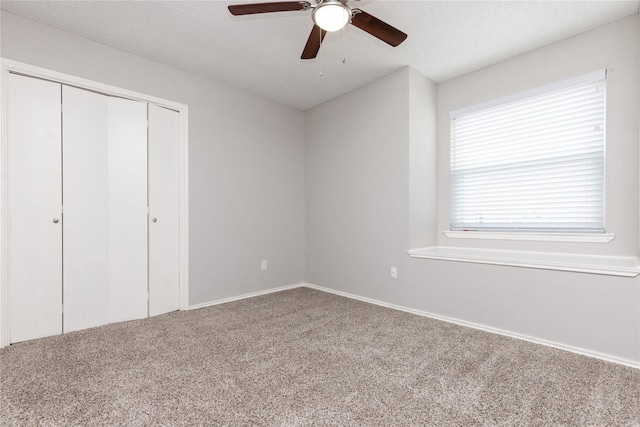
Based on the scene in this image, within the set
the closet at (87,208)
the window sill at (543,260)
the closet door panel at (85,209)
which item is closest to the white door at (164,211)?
the closet at (87,208)

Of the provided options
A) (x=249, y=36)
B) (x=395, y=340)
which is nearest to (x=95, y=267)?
(x=249, y=36)

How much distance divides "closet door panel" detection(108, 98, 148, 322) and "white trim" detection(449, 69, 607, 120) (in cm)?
329

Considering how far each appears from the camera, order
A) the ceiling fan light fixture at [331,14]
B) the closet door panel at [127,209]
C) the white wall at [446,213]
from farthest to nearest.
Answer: the closet door panel at [127,209] → the white wall at [446,213] → the ceiling fan light fixture at [331,14]

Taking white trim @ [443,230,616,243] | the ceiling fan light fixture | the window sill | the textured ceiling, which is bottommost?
the window sill

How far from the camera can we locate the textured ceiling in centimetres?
224

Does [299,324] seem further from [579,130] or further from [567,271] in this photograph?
[579,130]

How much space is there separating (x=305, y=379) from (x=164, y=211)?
220 centimetres

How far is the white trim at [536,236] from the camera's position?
247 centimetres

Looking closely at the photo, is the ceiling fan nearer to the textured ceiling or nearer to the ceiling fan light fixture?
the ceiling fan light fixture

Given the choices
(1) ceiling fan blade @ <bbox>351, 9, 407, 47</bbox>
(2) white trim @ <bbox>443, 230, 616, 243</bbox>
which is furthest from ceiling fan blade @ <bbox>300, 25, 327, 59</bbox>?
(2) white trim @ <bbox>443, 230, 616, 243</bbox>

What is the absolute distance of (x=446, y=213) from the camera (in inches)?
135

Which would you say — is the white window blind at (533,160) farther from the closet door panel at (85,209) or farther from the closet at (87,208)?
the closet door panel at (85,209)

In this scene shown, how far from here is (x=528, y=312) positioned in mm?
2365

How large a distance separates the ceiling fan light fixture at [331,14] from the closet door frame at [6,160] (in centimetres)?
204
